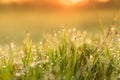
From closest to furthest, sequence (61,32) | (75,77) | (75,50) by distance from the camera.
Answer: (75,77)
(75,50)
(61,32)

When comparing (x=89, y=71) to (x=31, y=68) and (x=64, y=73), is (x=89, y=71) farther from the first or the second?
(x=31, y=68)

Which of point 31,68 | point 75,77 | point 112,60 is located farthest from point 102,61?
point 31,68

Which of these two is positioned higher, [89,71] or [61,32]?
[61,32]

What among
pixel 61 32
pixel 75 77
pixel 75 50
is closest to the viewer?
pixel 75 77

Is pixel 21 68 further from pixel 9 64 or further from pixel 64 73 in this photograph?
pixel 64 73

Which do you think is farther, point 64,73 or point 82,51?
point 82,51

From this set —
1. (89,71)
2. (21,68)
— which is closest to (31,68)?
(21,68)
